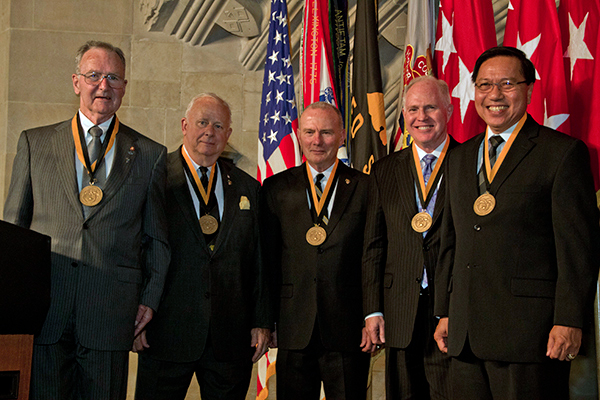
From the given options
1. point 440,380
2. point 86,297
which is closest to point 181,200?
point 86,297

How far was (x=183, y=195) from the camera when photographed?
3.25 metres

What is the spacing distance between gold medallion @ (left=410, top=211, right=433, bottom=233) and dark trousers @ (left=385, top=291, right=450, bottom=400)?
0.30 metres

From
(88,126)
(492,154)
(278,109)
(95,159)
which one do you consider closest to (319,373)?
(492,154)

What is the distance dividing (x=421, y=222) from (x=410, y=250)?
0.47ft

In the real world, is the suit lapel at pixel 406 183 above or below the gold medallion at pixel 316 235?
above

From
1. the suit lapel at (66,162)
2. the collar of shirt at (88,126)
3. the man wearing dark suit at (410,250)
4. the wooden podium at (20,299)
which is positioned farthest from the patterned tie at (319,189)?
the wooden podium at (20,299)

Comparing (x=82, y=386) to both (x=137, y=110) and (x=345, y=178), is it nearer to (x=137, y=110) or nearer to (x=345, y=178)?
(x=345, y=178)

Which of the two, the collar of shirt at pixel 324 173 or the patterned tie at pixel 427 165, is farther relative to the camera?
the collar of shirt at pixel 324 173

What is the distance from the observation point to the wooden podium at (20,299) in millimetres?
2051

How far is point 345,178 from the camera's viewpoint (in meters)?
3.50

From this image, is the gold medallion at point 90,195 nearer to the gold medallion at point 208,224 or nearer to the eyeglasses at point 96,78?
the eyeglasses at point 96,78

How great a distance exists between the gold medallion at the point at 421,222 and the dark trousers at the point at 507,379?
0.59 m

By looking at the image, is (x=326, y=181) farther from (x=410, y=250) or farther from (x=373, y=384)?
(x=373, y=384)

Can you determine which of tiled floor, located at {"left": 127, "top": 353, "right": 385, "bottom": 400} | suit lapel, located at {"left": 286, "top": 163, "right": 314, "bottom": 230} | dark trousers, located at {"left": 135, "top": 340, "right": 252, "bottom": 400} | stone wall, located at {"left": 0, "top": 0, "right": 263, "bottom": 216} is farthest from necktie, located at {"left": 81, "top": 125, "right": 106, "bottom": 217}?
stone wall, located at {"left": 0, "top": 0, "right": 263, "bottom": 216}
